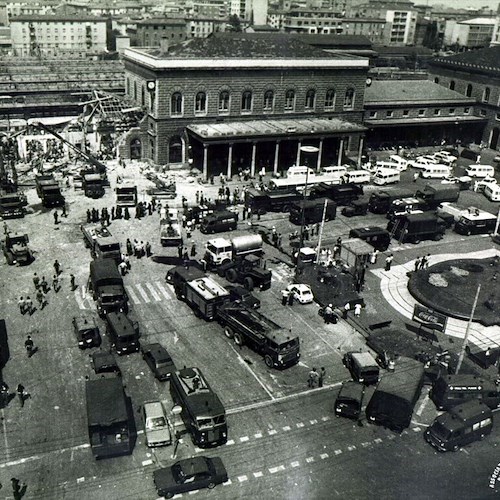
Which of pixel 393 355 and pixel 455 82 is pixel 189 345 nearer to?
pixel 393 355

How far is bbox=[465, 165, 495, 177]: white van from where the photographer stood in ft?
279

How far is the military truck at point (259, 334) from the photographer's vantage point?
37.8m

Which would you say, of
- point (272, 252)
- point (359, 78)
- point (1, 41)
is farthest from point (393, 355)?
point (1, 41)

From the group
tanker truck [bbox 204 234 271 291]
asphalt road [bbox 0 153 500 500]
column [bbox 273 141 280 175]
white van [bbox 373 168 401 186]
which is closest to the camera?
asphalt road [bbox 0 153 500 500]

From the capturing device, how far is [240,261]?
169ft

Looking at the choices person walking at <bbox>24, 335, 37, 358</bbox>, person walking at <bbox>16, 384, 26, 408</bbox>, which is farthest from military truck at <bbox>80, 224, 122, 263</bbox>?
person walking at <bbox>16, 384, 26, 408</bbox>

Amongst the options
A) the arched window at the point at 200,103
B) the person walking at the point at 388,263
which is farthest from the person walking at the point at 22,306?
the arched window at the point at 200,103

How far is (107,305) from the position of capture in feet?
140

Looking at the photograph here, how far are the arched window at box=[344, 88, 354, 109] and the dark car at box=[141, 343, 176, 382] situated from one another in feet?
207

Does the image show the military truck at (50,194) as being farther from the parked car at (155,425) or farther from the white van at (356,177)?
the parked car at (155,425)

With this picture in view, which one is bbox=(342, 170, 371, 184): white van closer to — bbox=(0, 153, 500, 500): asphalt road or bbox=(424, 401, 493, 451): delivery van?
bbox=(0, 153, 500, 500): asphalt road

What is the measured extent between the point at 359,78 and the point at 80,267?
188ft

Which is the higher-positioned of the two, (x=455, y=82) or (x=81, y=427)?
(x=455, y=82)

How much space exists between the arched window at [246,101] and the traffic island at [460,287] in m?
40.5
